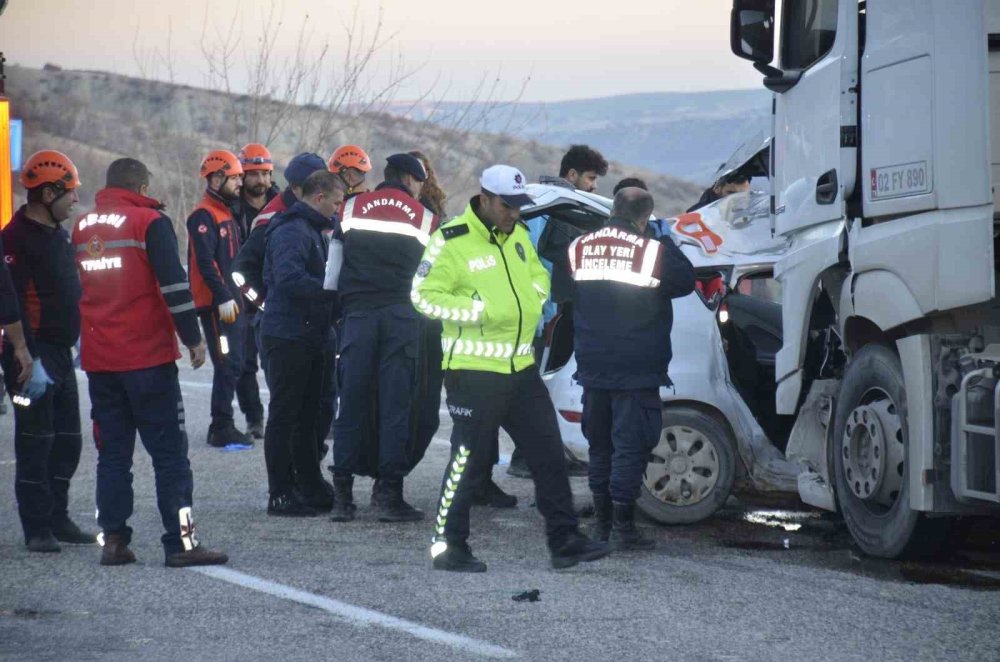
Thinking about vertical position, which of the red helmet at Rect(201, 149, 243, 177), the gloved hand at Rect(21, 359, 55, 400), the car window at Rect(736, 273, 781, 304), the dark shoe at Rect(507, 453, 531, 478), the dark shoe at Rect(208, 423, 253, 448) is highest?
the red helmet at Rect(201, 149, 243, 177)

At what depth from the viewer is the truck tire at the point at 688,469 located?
8.60 meters

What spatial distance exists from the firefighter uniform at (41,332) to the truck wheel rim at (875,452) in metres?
3.97

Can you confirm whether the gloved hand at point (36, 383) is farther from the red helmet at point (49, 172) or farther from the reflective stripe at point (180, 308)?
the red helmet at point (49, 172)

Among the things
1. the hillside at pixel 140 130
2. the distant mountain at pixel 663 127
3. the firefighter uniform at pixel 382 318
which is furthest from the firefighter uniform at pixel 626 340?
the distant mountain at pixel 663 127

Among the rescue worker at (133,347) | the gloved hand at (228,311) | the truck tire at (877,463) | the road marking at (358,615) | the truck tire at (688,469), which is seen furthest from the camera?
the gloved hand at (228,311)

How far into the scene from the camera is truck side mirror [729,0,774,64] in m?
8.22

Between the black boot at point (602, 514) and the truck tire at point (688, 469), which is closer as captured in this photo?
the black boot at point (602, 514)

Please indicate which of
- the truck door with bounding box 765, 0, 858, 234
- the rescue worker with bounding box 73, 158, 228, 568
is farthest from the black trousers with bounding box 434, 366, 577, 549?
the truck door with bounding box 765, 0, 858, 234

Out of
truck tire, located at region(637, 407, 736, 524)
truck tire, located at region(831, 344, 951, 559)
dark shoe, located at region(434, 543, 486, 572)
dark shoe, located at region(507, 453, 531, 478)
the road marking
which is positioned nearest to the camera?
the road marking

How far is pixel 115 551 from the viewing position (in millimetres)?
7734

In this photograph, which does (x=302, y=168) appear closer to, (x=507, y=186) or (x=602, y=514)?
(x=507, y=186)

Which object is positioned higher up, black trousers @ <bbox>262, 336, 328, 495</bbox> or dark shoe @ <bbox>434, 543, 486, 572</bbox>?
black trousers @ <bbox>262, 336, 328, 495</bbox>

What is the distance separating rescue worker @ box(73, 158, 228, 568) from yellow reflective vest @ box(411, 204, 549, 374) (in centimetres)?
117

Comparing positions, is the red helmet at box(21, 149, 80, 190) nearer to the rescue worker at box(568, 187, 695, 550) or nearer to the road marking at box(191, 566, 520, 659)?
the road marking at box(191, 566, 520, 659)
